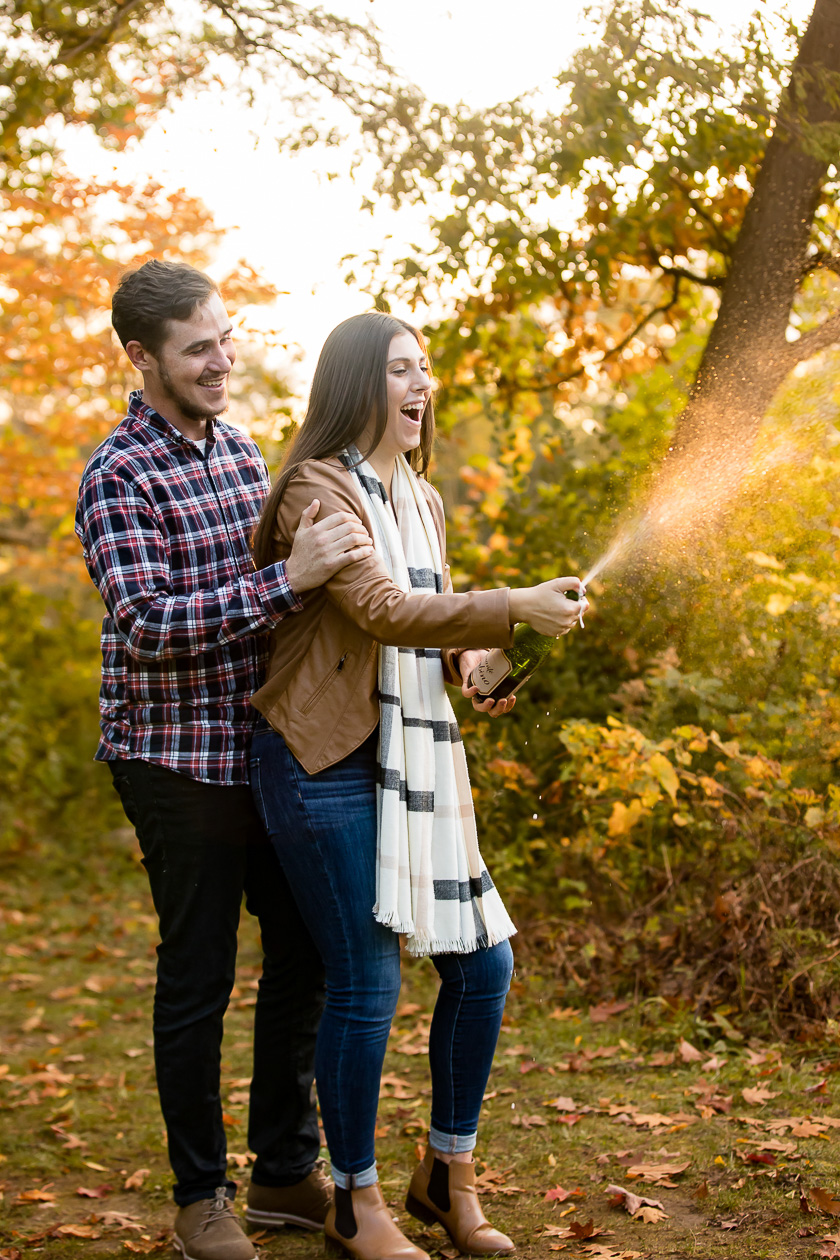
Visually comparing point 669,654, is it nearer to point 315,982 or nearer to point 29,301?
point 315,982

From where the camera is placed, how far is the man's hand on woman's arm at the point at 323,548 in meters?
2.55

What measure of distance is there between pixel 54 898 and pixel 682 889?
458cm

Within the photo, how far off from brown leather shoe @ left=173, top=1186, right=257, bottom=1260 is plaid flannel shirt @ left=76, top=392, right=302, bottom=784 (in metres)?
1.09

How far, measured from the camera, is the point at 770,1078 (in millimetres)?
3648

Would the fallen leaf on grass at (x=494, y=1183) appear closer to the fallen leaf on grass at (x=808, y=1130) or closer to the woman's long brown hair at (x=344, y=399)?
the fallen leaf on grass at (x=808, y=1130)

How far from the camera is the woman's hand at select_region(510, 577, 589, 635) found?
2.48 metres

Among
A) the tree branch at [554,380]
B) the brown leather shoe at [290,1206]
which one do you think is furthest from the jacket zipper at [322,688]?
the tree branch at [554,380]

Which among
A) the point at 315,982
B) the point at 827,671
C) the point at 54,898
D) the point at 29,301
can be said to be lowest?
the point at 54,898

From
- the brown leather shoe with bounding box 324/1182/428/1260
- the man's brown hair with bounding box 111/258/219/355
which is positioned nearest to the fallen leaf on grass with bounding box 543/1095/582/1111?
the brown leather shoe with bounding box 324/1182/428/1260

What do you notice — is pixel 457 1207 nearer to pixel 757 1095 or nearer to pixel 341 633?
pixel 757 1095

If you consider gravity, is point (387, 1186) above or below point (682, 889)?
below

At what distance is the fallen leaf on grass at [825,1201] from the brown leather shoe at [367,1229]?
98 cm

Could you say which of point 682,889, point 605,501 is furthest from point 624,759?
point 605,501

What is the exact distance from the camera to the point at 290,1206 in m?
3.10
